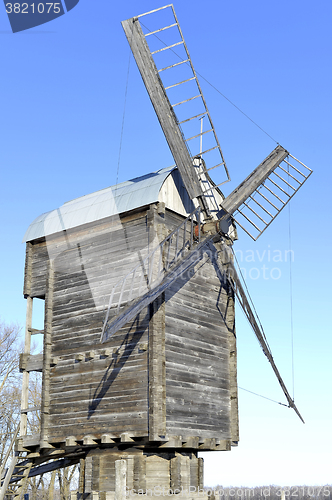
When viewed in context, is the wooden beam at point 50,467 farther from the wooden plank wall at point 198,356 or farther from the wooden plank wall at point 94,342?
the wooden plank wall at point 198,356

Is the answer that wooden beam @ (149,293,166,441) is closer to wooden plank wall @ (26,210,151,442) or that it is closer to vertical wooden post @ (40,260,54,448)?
wooden plank wall @ (26,210,151,442)

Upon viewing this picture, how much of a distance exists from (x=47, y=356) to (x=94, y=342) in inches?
79.2

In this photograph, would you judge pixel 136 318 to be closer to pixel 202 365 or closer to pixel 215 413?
pixel 202 365

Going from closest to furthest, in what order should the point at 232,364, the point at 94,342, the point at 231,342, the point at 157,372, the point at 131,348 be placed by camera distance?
the point at 157,372
the point at 131,348
the point at 94,342
the point at 232,364
the point at 231,342

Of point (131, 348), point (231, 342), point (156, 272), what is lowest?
point (131, 348)

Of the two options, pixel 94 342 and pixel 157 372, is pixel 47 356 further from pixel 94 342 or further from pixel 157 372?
pixel 157 372

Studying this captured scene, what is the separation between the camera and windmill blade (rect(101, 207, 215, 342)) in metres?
14.9

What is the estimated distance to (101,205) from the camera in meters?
18.5

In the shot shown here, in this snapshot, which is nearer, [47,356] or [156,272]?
[156,272]

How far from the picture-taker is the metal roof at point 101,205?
17406 millimetres

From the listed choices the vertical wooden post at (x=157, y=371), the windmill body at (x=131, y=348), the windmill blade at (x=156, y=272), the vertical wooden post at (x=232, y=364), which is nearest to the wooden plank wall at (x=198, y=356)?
the windmill body at (x=131, y=348)

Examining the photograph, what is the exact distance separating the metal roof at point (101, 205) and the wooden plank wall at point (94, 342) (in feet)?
1.15

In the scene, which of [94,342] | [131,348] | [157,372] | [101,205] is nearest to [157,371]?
[157,372]

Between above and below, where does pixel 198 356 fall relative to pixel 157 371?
above
